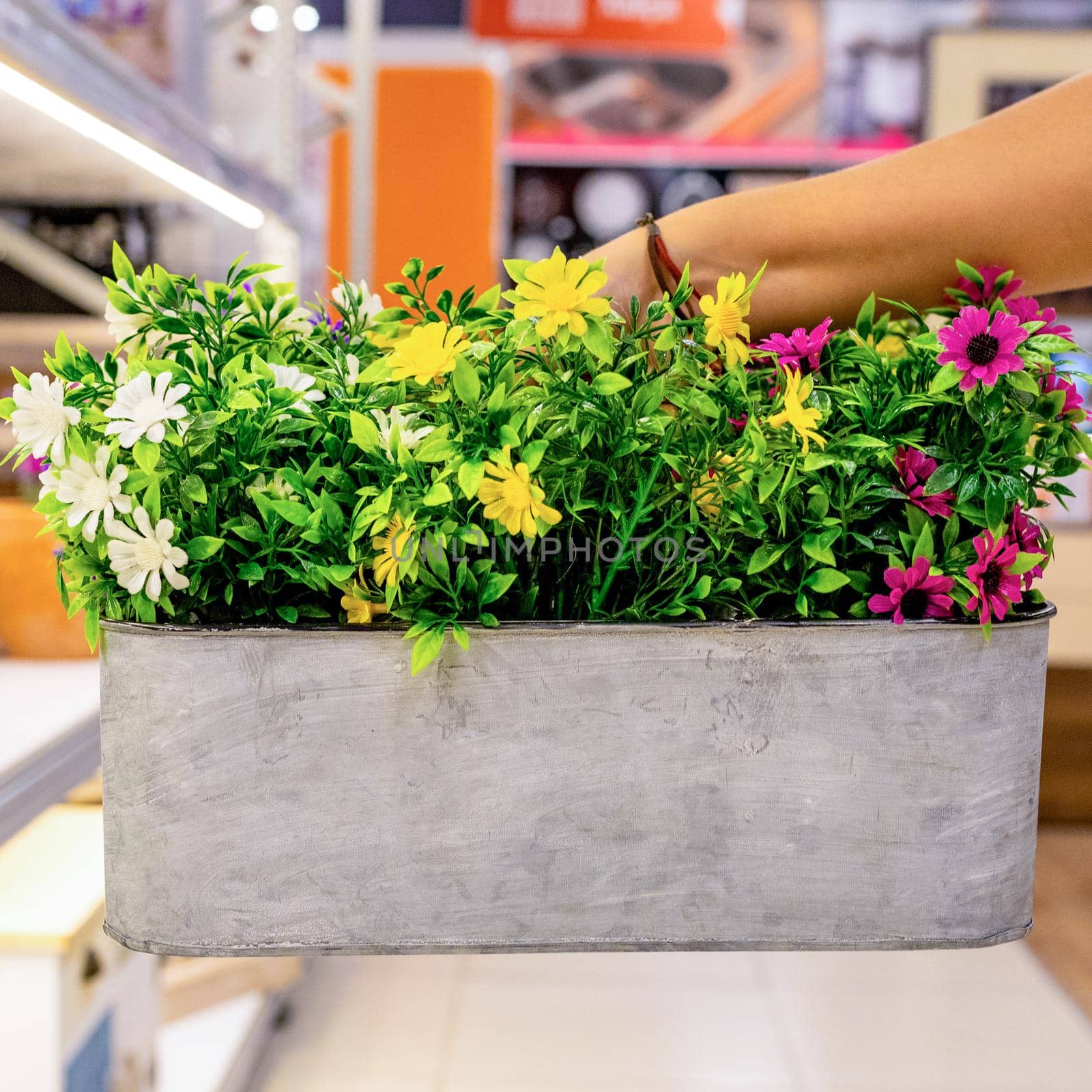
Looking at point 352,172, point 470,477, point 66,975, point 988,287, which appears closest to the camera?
point 470,477

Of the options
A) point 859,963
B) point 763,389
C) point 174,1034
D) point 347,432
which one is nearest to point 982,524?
point 763,389

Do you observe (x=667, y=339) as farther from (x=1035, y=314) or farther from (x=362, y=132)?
(x=362, y=132)

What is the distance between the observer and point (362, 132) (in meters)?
2.23

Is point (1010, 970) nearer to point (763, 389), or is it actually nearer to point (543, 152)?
point (763, 389)

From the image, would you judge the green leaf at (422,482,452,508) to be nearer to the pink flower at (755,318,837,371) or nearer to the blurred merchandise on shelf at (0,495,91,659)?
the pink flower at (755,318,837,371)

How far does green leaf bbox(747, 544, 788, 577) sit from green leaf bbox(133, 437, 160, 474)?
0.86ft

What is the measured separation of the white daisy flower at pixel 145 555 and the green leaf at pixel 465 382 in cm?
14

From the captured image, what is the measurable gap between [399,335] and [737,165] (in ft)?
11.2

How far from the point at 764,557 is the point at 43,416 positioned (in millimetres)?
323

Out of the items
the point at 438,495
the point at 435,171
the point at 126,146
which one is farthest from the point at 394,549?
the point at 435,171

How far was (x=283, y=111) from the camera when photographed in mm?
1886

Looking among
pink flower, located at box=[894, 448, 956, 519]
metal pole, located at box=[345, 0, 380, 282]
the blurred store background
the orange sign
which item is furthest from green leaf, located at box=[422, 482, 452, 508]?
the orange sign

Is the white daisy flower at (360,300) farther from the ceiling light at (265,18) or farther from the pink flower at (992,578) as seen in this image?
the ceiling light at (265,18)

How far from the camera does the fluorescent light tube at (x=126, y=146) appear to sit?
35.7 inches
